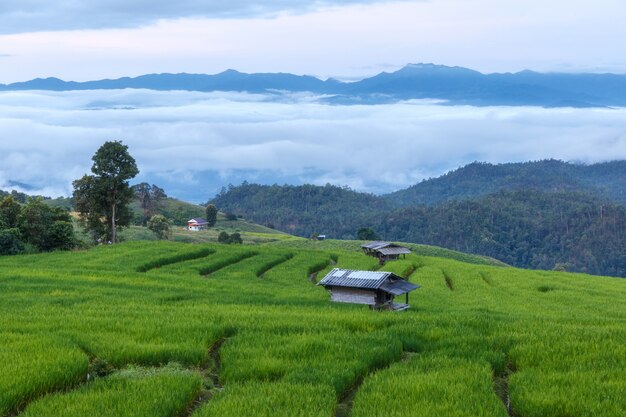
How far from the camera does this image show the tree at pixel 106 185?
69000mm

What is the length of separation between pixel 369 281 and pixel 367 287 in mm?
330

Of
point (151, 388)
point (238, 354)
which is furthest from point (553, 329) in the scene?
point (151, 388)

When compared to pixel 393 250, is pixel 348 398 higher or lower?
higher

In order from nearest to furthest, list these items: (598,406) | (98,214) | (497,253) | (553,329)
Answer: (598,406), (553,329), (98,214), (497,253)

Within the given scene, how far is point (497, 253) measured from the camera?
195m

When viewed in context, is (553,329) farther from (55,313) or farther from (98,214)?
(98,214)

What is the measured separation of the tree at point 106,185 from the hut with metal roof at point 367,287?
138 feet

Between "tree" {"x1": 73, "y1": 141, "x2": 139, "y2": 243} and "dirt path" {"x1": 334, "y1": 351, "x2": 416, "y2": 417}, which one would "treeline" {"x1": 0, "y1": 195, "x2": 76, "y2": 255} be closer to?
"tree" {"x1": 73, "y1": 141, "x2": 139, "y2": 243}

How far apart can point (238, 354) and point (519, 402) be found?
561 centimetres

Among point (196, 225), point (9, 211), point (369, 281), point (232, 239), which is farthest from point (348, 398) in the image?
point (196, 225)

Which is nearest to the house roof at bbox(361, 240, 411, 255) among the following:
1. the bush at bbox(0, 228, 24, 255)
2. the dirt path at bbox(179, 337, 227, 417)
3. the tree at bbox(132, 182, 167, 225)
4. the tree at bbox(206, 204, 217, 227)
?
the bush at bbox(0, 228, 24, 255)

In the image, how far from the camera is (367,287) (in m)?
31.1

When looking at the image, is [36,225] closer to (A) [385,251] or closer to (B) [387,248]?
(A) [385,251]

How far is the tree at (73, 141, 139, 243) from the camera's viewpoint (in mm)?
69000
